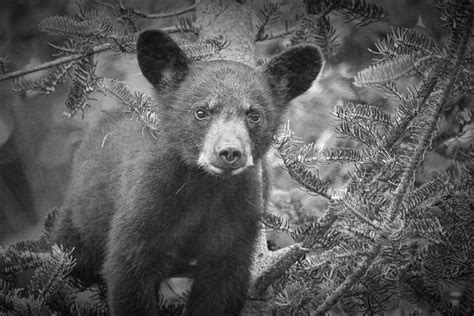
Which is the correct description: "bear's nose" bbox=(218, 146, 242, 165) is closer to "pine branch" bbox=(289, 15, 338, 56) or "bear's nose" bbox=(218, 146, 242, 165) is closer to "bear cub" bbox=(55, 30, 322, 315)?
"bear cub" bbox=(55, 30, 322, 315)

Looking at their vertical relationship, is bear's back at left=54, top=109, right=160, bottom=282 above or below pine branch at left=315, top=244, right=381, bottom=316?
below

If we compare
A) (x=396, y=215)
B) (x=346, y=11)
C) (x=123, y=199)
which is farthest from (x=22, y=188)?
(x=396, y=215)

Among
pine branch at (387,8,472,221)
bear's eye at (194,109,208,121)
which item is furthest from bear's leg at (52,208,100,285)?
pine branch at (387,8,472,221)

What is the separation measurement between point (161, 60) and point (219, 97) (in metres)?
0.50

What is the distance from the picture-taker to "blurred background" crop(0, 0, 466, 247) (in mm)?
6020

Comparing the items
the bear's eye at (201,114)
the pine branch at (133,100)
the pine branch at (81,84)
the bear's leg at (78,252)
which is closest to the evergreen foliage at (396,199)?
the bear's eye at (201,114)

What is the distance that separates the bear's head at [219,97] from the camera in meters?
3.15

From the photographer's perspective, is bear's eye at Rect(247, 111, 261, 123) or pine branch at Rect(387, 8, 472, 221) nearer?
pine branch at Rect(387, 8, 472, 221)

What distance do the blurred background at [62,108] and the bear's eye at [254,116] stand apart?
2.47 meters

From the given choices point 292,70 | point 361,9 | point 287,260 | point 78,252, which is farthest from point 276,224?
point 78,252

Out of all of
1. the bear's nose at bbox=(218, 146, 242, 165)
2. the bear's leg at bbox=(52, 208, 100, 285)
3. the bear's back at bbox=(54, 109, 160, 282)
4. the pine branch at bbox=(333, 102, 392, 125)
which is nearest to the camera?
the pine branch at bbox=(333, 102, 392, 125)

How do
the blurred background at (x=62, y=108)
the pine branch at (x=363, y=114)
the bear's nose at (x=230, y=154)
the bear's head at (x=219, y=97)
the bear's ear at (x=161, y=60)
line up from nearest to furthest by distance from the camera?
the pine branch at (x=363, y=114) → the bear's nose at (x=230, y=154) → the bear's head at (x=219, y=97) → the bear's ear at (x=161, y=60) → the blurred background at (x=62, y=108)

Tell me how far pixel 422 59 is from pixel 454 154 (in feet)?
10.6

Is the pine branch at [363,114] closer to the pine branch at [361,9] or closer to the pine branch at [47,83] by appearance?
the pine branch at [361,9]
